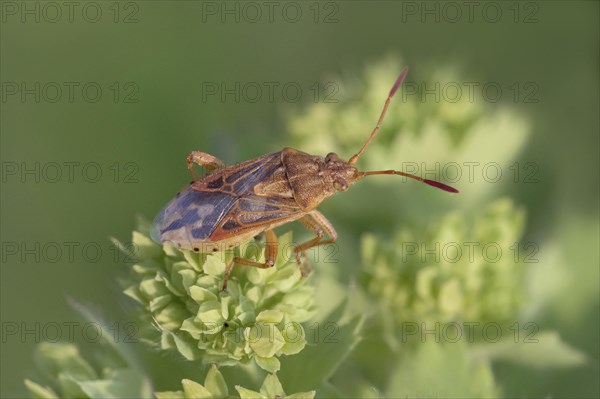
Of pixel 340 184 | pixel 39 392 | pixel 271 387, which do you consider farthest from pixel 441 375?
pixel 39 392

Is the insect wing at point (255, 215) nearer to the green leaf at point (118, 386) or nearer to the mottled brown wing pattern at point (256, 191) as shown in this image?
the mottled brown wing pattern at point (256, 191)

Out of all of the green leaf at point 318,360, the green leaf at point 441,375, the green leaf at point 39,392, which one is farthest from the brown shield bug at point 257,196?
the green leaf at point 39,392

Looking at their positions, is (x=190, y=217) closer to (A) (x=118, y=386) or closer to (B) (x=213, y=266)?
(B) (x=213, y=266)

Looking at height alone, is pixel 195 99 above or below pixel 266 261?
above

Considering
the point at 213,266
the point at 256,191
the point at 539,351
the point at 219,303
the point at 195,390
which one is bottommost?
the point at 539,351

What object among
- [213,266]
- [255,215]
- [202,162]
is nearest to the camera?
[213,266]
